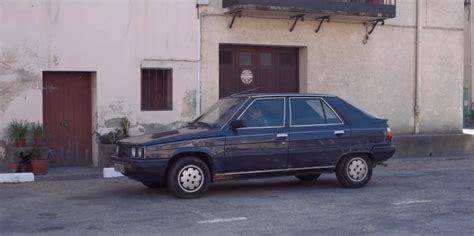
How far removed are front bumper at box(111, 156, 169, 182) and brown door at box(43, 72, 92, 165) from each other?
466cm

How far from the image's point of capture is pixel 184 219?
8.98 meters

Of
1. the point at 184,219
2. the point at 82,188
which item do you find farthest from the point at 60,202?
the point at 184,219

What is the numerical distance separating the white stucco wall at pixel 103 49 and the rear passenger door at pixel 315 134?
4640 mm

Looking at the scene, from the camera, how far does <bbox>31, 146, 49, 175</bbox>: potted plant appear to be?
1341 centimetres

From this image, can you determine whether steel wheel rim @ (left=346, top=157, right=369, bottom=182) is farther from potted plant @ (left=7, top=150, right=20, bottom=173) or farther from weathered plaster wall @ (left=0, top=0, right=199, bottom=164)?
potted plant @ (left=7, top=150, right=20, bottom=173)

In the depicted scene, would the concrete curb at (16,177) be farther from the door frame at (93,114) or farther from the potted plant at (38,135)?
the door frame at (93,114)

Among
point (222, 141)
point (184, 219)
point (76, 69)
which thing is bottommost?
point (184, 219)

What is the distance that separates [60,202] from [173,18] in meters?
5.88

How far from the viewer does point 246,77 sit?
1634 cm

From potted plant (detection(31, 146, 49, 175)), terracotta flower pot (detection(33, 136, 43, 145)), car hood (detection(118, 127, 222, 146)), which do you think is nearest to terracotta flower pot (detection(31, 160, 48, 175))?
potted plant (detection(31, 146, 49, 175))

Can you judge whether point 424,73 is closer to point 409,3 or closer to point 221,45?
point 409,3

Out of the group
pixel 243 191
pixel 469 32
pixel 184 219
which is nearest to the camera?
pixel 184 219

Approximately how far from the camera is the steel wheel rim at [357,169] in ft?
37.8

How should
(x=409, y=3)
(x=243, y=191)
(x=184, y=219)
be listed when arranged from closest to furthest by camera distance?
(x=184, y=219) → (x=243, y=191) → (x=409, y=3)
